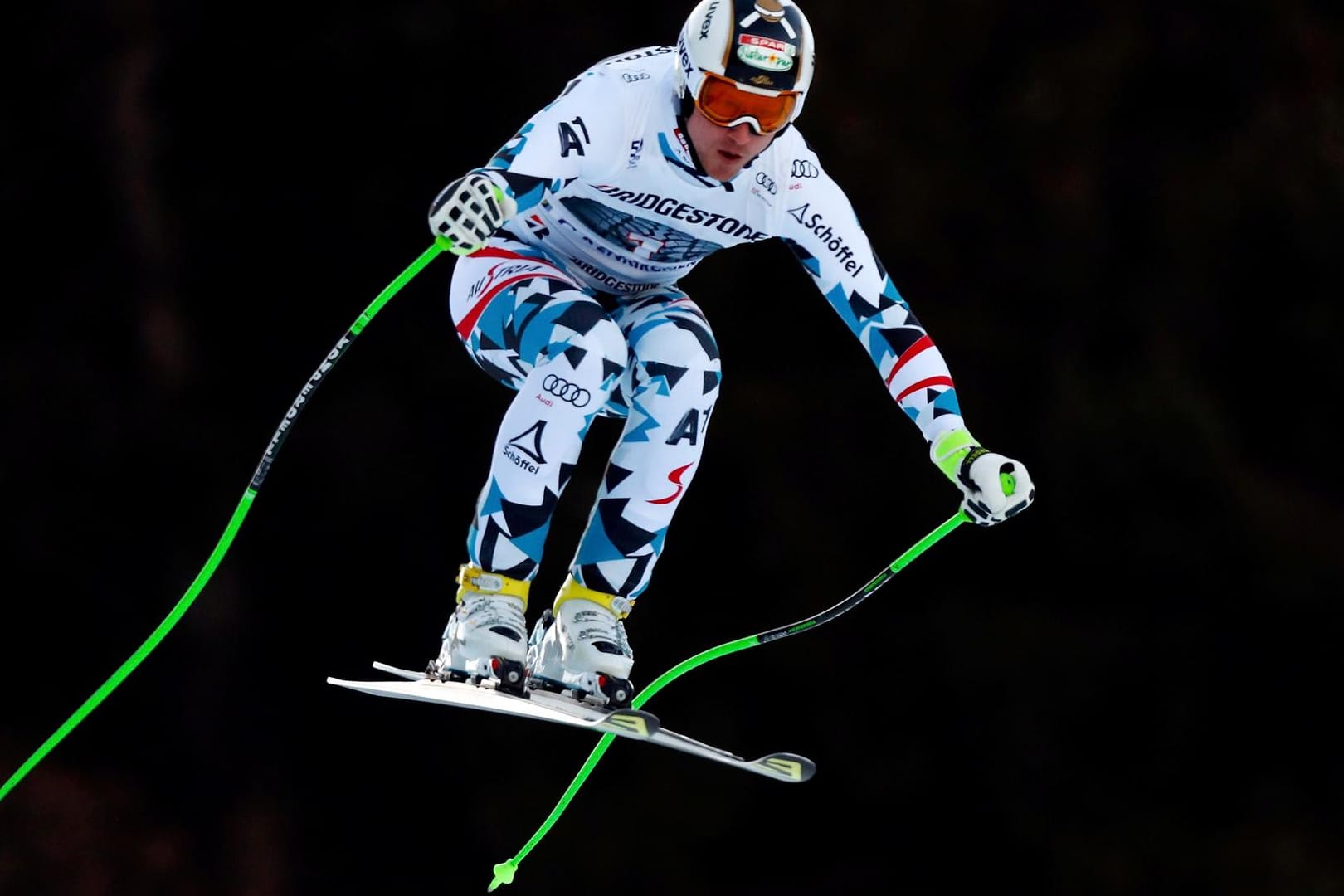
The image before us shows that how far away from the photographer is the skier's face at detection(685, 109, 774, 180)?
4891mm

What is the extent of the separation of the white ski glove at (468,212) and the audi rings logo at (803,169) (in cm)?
84

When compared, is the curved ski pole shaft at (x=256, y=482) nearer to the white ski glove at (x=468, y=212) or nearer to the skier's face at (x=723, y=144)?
the white ski glove at (x=468, y=212)

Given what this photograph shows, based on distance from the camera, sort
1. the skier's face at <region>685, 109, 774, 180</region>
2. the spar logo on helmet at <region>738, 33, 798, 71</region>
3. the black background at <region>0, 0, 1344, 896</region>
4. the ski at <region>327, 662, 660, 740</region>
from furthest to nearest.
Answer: the black background at <region>0, 0, 1344, 896</region>
the skier's face at <region>685, 109, 774, 180</region>
the spar logo on helmet at <region>738, 33, 798, 71</region>
the ski at <region>327, 662, 660, 740</region>

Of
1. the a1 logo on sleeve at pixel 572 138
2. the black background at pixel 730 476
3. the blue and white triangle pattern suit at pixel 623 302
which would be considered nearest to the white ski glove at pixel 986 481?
the blue and white triangle pattern suit at pixel 623 302

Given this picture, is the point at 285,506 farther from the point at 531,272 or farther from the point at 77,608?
the point at 531,272

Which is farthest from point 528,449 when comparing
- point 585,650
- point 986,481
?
point 986,481

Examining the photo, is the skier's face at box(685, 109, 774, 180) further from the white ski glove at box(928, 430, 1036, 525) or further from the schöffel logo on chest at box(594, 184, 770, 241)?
the white ski glove at box(928, 430, 1036, 525)

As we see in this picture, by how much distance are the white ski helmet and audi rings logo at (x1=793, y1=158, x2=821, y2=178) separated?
10.4 inches

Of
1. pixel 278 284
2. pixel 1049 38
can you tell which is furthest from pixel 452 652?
pixel 1049 38

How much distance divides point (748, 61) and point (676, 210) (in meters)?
0.48

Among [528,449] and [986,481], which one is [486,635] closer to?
[528,449]

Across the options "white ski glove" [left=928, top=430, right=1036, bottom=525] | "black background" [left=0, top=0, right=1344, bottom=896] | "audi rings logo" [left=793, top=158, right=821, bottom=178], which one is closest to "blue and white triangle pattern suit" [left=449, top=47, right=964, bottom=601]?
"audi rings logo" [left=793, top=158, right=821, bottom=178]

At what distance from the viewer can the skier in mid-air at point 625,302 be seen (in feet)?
15.8

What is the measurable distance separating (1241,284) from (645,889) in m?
3.60
